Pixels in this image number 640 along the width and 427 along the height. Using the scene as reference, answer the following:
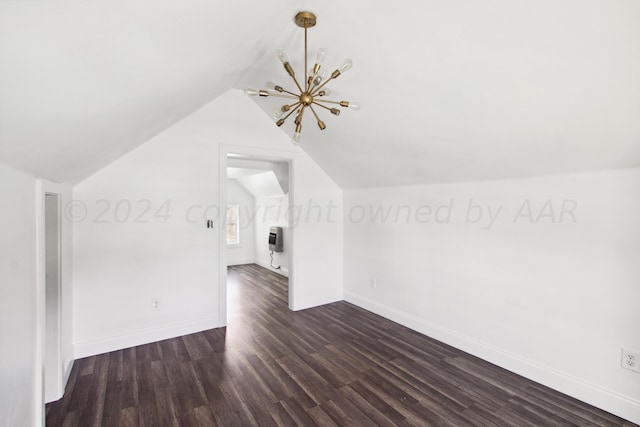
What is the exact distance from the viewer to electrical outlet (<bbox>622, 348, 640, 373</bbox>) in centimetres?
204

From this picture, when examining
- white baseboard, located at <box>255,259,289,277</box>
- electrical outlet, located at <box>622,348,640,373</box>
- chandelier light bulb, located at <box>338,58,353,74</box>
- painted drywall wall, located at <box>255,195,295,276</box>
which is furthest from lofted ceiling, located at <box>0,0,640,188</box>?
white baseboard, located at <box>255,259,289,277</box>

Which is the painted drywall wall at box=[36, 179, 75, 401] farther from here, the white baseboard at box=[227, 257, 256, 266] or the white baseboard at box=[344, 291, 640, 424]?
the white baseboard at box=[227, 257, 256, 266]

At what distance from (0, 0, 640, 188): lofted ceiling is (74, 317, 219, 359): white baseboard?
183 cm

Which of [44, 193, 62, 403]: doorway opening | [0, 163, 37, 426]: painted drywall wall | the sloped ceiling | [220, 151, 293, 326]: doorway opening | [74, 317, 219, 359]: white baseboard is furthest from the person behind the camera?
[220, 151, 293, 326]: doorway opening

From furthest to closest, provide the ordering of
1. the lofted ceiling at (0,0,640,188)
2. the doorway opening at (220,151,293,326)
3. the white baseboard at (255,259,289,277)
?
the white baseboard at (255,259,289,277) < the doorway opening at (220,151,293,326) < the lofted ceiling at (0,0,640,188)

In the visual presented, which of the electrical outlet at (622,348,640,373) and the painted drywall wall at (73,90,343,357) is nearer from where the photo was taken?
the electrical outlet at (622,348,640,373)

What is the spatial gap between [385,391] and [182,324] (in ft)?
7.72

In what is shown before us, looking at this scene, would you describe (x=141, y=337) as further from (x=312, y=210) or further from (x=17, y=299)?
(x=312, y=210)

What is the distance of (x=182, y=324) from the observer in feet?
11.2

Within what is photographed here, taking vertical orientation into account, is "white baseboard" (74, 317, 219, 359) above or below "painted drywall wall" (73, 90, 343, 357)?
below

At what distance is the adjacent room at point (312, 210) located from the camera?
139cm

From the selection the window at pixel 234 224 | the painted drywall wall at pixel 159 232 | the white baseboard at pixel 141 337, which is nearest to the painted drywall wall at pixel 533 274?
the painted drywall wall at pixel 159 232

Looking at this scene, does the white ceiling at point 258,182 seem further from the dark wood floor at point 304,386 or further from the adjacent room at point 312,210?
the dark wood floor at point 304,386

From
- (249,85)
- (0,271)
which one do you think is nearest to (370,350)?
(0,271)
